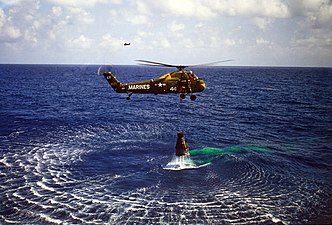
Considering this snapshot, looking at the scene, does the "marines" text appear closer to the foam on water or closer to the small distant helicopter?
the small distant helicopter

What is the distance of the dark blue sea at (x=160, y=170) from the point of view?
27.6 meters

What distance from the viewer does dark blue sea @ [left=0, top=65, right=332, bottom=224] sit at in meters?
27.6

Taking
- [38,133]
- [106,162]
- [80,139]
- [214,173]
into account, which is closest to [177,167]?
[214,173]

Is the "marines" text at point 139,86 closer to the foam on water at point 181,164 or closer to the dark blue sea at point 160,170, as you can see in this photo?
the dark blue sea at point 160,170

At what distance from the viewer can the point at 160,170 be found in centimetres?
3716

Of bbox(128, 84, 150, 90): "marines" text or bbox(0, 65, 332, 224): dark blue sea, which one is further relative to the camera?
bbox(128, 84, 150, 90): "marines" text

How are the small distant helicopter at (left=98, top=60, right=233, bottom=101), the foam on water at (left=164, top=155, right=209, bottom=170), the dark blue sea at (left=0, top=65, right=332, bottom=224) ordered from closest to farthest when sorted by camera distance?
1. the dark blue sea at (left=0, top=65, right=332, bottom=224)
2. the small distant helicopter at (left=98, top=60, right=233, bottom=101)
3. the foam on water at (left=164, top=155, right=209, bottom=170)

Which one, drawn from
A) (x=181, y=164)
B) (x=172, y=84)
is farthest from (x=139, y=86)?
(x=181, y=164)

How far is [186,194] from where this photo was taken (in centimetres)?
3119

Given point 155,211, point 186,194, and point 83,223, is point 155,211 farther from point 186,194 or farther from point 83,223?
point 83,223

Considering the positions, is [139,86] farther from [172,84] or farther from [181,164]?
[181,164]

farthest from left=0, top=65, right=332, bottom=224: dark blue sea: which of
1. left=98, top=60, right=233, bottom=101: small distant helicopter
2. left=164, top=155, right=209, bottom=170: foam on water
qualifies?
left=98, top=60, right=233, bottom=101: small distant helicopter

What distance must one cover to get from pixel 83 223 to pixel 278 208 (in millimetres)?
19530

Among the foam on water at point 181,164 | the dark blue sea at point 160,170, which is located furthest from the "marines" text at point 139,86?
the foam on water at point 181,164
